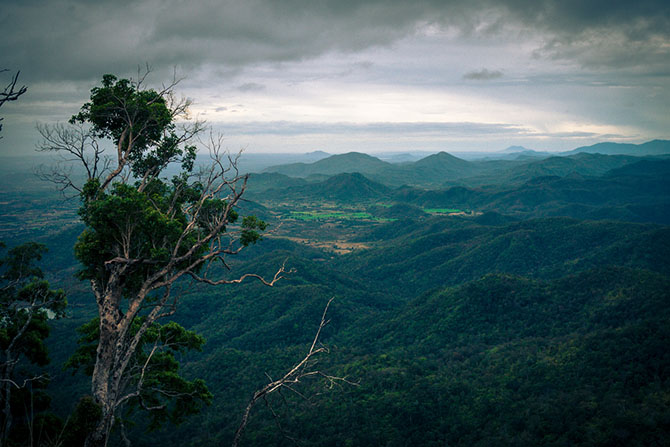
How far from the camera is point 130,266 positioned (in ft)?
45.0

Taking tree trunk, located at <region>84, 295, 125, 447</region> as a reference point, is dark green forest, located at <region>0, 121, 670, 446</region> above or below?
below

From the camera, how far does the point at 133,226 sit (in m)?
13.6

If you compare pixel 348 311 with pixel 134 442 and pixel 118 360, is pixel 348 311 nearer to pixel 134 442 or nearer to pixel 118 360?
pixel 134 442

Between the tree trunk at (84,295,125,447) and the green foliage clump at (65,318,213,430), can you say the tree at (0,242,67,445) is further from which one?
the tree trunk at (84,295,125,447)

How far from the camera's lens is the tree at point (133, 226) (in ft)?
40.9

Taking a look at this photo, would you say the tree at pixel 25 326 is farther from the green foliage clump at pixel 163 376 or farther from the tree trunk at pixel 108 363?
the tree trunk at pixel 108 363

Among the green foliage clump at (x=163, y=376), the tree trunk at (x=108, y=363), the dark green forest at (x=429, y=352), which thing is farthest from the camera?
the dark green forest at (x=429, y=352)

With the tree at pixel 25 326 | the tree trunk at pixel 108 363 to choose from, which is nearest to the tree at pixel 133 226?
the tree trunk at pixel 108 363

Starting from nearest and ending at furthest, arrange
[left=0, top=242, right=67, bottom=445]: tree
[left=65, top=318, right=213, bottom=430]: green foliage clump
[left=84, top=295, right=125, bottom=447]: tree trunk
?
[left=84, top=295, right=125, bottom=447]: tree trunk
[left=65, top=318, right=213, bottom=430]: green foliage clump
[left=0, top=242, right=67, bottom=445]: tree

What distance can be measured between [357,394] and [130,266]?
36357 mm

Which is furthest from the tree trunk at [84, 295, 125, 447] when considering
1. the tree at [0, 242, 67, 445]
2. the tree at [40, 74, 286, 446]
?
the tree at [0, 242, 67, 445]

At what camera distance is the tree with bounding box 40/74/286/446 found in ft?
40.9

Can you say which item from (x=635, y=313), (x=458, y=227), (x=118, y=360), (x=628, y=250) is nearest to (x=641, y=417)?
(x=635, y=313)

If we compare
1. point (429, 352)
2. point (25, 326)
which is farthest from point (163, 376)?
point (429, 352)
